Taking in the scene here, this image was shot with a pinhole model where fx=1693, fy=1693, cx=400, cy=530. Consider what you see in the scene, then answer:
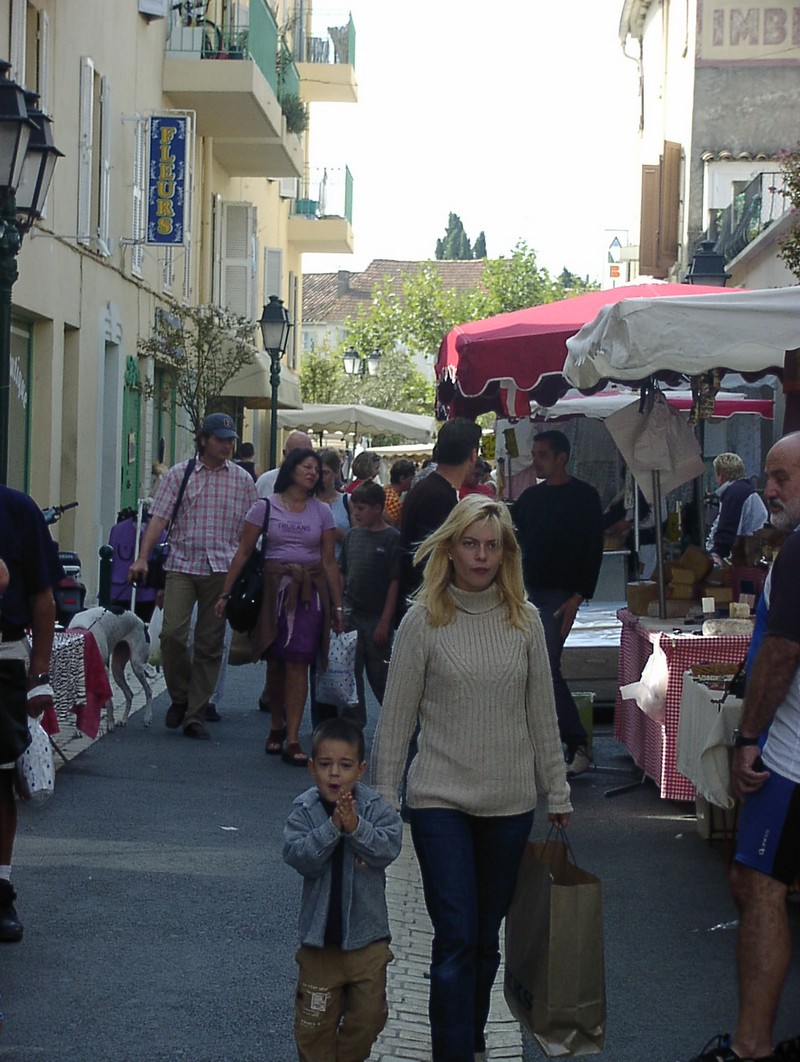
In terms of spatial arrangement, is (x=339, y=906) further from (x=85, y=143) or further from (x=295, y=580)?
(x=85, y=143)

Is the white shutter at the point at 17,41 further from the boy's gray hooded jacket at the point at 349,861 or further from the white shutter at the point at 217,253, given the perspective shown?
the white shutter at the point at 217,253

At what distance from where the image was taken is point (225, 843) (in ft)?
25.6

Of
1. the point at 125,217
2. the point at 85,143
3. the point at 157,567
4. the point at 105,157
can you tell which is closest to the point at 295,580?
the point at 157,567

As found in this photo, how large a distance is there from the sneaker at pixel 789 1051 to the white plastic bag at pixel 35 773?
2696 mm

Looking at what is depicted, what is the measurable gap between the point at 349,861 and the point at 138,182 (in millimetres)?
16343

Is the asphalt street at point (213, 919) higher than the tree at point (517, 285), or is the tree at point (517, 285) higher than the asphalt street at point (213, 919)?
the tree at point (517, 285)

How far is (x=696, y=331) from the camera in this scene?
26.3 feet

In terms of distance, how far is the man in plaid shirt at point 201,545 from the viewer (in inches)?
423

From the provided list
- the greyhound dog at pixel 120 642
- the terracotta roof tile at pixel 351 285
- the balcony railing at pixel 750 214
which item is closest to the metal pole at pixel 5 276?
the greyhound dog at pixel 120 642

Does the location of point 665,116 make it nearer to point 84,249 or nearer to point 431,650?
point 84,249

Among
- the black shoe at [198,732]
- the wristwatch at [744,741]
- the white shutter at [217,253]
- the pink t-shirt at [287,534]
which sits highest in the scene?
the white shutter at [217,253]

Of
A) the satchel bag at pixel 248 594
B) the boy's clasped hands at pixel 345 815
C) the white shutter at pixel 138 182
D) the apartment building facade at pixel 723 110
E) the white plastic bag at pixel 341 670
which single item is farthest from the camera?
the apartment building facade at pixel 723 110

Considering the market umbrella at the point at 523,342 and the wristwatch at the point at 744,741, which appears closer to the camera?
the wristwatch at the point at 744,741

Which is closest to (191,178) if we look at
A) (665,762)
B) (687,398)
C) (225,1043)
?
(687,398)
